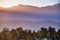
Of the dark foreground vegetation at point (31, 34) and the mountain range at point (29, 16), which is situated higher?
the mountain range at point (29, 16)

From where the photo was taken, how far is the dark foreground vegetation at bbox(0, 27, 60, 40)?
1.98 metres

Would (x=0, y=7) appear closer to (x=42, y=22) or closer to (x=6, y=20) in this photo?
(x=6, y=20)

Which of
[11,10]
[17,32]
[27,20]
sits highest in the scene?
[11,10]

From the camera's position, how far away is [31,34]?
6.57ft

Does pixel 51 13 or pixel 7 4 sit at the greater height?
pixel 7 4

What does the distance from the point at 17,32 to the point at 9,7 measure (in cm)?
31

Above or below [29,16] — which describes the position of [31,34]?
below

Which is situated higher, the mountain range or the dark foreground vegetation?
the mountain range

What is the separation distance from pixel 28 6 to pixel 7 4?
25cm

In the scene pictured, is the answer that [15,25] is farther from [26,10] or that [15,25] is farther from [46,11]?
[46,11]

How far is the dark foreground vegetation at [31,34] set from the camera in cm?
198

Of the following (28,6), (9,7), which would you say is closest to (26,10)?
(28,6)

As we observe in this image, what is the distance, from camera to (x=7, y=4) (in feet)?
6.81

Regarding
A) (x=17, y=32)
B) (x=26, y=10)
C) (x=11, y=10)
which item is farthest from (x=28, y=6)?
(x=17, y=32)
